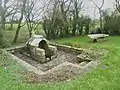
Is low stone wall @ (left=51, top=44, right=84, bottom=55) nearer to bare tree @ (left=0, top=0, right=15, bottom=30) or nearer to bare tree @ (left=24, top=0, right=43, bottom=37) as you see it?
bare tree @ (left=24, top=0, right=43, bottom=37)

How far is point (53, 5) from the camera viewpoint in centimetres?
1379

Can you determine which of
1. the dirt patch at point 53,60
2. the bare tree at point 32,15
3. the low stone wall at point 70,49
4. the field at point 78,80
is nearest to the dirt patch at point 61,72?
the dirt patch at point 53,60

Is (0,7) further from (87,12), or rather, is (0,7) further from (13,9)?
(87,12)

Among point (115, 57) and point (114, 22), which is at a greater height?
point (114, 22)

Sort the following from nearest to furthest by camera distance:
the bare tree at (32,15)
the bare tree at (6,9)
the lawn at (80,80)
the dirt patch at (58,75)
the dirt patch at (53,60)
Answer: the lawn at (80,80)
the dirt patch at (58,75)
the dirt patch at (53,60)
the bare tree at (6,9)
the bare tree at (32,15)

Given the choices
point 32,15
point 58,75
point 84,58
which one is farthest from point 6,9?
point 58,75

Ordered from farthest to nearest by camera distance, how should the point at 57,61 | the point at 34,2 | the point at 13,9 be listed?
1. the point at 34,2
2. the point at 13,9
3. the point at 57,61

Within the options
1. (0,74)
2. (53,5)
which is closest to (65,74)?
(0,74)

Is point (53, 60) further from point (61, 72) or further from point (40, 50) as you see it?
point (61, 72)

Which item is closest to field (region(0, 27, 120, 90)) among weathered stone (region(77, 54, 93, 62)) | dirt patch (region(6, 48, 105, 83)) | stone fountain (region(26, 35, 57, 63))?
dirt patch (region(6, 48, 105, 83))

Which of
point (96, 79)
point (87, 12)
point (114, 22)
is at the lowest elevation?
point (96, 79)

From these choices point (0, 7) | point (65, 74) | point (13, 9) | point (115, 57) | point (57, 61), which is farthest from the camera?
point (13, 9)

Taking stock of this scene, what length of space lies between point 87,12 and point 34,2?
556 cm

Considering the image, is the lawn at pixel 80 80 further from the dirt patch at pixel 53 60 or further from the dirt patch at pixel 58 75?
the dirt patch at pixel 53 60
